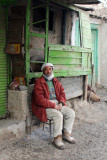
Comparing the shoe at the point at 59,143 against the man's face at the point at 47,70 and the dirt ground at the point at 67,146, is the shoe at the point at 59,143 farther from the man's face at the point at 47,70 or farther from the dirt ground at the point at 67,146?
the man's face at the point at 47,70

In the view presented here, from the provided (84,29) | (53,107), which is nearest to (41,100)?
(53,107)

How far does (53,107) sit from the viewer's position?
4.23 m

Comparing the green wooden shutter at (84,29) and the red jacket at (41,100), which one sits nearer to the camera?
the red jacket at (41,100)

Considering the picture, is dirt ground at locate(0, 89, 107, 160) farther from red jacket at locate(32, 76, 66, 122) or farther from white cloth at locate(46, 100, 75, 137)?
red jacket at locate(32, 76, 66, 122)

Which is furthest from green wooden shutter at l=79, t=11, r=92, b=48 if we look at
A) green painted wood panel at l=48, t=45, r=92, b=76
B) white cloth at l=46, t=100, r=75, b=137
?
white cloth at l=46, t=100, r=75, b=137

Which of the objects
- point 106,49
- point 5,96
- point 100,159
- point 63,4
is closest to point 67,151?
point 100,159

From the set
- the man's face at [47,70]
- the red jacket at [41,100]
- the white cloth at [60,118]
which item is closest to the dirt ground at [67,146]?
the white cloth at [60,118]

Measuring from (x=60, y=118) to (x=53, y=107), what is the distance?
0.84 ft

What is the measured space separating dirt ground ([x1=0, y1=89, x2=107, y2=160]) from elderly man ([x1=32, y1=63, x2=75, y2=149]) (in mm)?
207

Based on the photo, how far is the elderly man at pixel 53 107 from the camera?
4145 millimetres

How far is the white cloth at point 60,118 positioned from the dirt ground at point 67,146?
1.07 ft

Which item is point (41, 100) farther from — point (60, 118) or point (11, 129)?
point (11, 129)

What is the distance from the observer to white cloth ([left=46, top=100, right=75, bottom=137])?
13.5ft

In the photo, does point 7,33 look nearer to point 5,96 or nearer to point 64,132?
point 5,96
